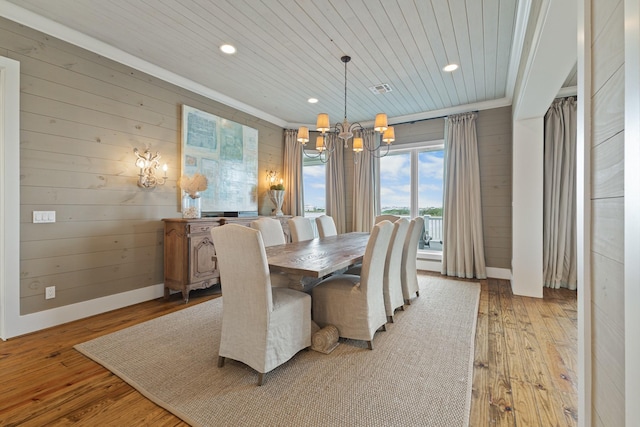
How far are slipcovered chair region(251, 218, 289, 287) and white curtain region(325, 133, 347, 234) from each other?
246 cm

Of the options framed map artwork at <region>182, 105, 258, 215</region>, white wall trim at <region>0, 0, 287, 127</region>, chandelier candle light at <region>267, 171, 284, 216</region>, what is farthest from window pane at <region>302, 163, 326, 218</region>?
white wall trim at <region>0, 0, 287, 127</region>

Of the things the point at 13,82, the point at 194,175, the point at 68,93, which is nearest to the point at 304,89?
the point at 194,175

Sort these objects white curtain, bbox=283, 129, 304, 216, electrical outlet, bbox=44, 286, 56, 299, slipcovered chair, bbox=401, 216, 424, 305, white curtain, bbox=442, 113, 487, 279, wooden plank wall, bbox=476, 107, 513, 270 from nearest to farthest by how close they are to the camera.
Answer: electrical outlet, bbox=44, 286, 56, 299 → slipcovered chair, bbox=401, 216, 424, 305 → wooden plank wall, bbox=476, 107, 513, 270 → white curtain, bbox=442, 113, 487, 279 → white curtain, bbox=283, 129, 304, 216

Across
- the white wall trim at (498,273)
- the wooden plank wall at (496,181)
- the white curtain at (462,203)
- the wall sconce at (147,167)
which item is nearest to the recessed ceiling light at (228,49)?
the wall sconce at (147,167)

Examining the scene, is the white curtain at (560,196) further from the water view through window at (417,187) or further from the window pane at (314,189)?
the window pane at (314,189)

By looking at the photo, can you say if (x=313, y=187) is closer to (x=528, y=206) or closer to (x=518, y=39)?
(x=528, y=206)

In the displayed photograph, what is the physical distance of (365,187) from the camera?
5.34 meters

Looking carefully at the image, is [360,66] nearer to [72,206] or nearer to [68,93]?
[68,93]

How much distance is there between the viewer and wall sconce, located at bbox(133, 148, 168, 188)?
3.34 m

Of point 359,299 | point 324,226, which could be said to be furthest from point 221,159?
point 359,299

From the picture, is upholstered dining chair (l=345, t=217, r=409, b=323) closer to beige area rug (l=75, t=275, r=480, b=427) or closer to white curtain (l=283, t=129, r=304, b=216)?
beige area rug (l=75, t=275, r=480, b=427)

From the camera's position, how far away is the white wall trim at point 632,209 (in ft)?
1.89

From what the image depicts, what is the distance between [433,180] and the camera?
199 inches

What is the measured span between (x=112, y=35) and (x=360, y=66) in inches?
102
